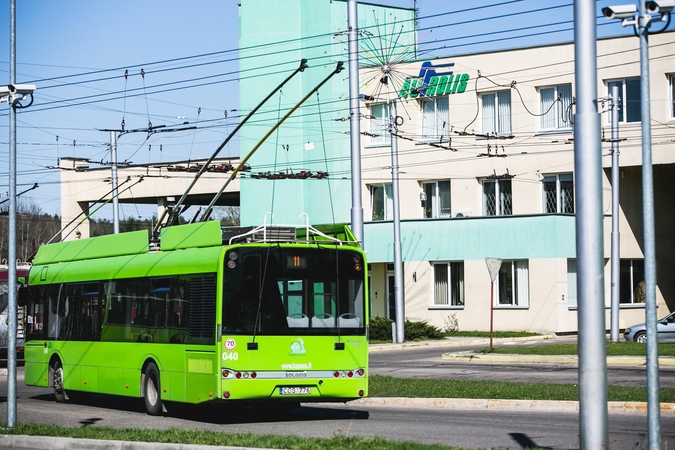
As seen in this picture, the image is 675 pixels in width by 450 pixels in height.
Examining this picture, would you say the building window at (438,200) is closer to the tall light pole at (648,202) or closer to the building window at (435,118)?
the building window at (435,118)

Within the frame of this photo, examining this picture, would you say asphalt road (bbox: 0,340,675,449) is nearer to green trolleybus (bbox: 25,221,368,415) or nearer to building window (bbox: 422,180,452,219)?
green trolleybus (bbox: 25,221,368,415)

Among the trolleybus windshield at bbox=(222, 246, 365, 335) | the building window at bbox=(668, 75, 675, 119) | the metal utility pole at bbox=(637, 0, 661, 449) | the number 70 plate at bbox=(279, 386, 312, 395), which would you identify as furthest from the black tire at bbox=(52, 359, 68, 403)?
the building window at bbox=(668, 75, 675, 119)

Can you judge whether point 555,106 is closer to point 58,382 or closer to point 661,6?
point 58,382

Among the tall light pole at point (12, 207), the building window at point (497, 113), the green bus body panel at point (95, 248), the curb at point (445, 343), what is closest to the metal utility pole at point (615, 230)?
the curb at point (445, 343)

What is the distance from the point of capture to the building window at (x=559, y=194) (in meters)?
41.8

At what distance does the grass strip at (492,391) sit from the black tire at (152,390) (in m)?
4.34

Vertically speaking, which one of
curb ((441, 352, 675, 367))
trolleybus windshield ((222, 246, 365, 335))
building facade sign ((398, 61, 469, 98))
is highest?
building facade sign ((398, 61, 469, 98))

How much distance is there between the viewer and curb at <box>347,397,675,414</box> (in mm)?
15812

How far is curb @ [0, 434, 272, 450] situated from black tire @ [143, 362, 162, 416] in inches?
148

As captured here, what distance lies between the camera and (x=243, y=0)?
50.1 meters

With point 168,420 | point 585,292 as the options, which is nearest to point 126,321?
point 168,420

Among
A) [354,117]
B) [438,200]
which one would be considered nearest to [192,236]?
[354,117]

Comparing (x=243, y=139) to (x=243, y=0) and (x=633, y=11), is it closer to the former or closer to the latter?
(x=243, y=0)

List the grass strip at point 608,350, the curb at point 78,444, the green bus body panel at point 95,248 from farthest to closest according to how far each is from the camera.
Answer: the grass strip at point 608,350
the green bus body panel at point 95,248
the curb at point 78,444
